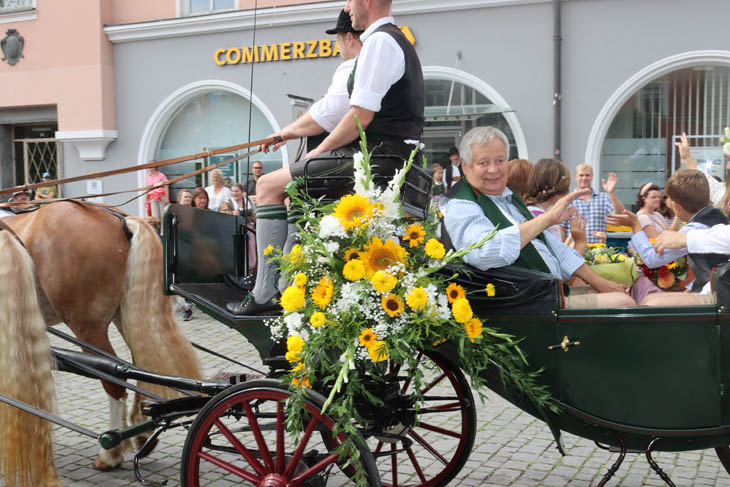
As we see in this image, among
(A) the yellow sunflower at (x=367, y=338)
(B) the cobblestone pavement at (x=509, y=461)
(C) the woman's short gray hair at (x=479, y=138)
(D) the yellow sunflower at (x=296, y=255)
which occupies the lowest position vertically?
(B) the cobblestone pavement at (x=509, y=461)

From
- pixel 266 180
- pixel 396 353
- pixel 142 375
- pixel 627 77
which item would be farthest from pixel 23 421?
pixel 627 77

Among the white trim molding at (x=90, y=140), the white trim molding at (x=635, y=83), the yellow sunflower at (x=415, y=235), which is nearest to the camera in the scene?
the yellow sunflower at (x=415, y=235)

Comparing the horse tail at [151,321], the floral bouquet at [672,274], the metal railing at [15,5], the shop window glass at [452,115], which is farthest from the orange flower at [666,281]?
the metal railing at [15,5]

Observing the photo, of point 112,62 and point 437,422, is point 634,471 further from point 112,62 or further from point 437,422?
point 112,62

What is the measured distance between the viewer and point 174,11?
13344 millimetres

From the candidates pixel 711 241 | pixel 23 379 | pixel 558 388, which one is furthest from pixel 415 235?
pixel 23 379

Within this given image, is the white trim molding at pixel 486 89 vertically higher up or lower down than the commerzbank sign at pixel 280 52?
lower down

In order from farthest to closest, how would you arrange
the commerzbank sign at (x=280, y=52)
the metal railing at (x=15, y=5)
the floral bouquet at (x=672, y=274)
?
the metal railing at (x=15, y=5) < the commerzbank sign at (x=280, y=52) < the floral bouquet at (x=672, y=274)

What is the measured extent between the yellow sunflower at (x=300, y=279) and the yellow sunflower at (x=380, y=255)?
23cm

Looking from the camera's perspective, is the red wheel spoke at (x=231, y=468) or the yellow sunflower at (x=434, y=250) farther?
the red wheel spoke at (x=231, y=468)

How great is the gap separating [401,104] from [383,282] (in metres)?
0.94

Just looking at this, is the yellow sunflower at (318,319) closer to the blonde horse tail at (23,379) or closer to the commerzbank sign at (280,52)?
the blonde horse tail at (23,379)

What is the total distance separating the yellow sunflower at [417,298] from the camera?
2656 millimetres

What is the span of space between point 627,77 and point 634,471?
7.79 metres
